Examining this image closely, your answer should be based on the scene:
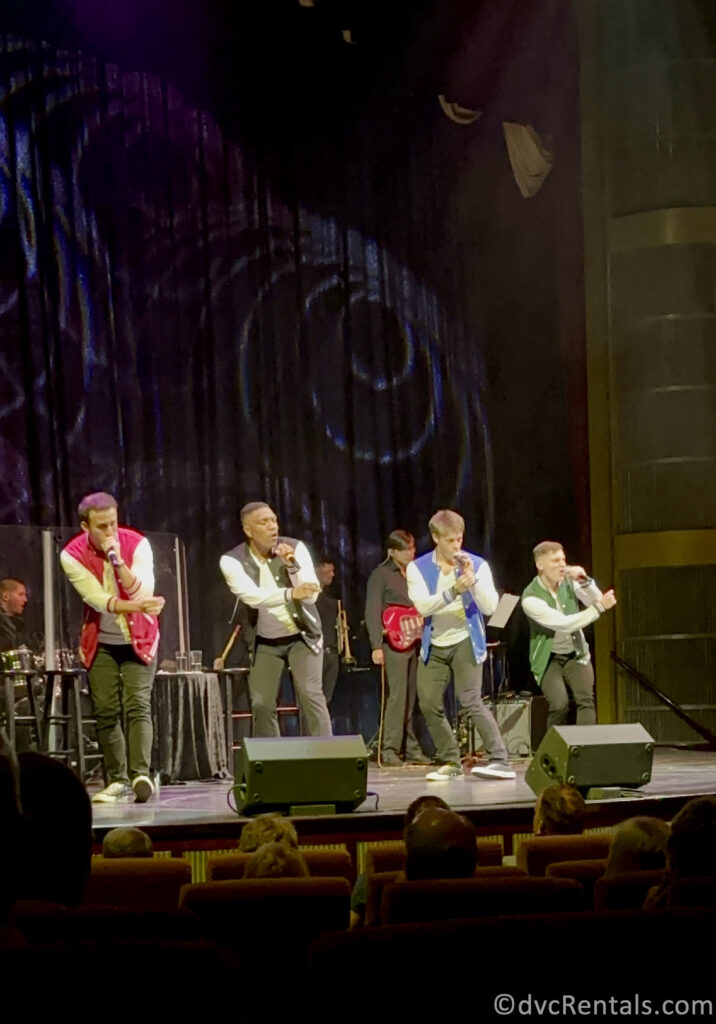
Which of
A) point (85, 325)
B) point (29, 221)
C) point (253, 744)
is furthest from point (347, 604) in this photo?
point (253, 744)

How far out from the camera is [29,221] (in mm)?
11648

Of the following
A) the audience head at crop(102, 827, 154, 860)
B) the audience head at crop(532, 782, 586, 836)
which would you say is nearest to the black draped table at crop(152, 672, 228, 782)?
the audience head at crop(532, 782, 586, 836)

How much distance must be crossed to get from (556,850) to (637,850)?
29.5 inches

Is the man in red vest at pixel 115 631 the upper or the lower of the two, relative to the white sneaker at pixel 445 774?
upper

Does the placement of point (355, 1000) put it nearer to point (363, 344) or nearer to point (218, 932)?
point (218, 932)

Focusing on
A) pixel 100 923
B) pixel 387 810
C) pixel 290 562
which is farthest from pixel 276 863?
pixel 290 562

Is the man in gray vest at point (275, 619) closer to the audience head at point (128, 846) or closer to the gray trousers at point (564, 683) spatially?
the gray trousers at point (564, 683)

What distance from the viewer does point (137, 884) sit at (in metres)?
3.83

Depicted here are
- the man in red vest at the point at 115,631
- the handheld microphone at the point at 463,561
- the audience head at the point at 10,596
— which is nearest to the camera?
the man in red vest at the point at 115,631

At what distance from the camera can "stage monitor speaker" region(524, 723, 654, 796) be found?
7.11m

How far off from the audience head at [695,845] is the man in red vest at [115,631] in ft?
16.6

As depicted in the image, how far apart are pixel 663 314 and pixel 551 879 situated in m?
10.6

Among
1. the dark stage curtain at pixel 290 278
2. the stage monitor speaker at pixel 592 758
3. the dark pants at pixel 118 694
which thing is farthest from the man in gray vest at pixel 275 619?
the dark stage curtain at pixel 290 278

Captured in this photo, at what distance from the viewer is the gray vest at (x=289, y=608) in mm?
8180
